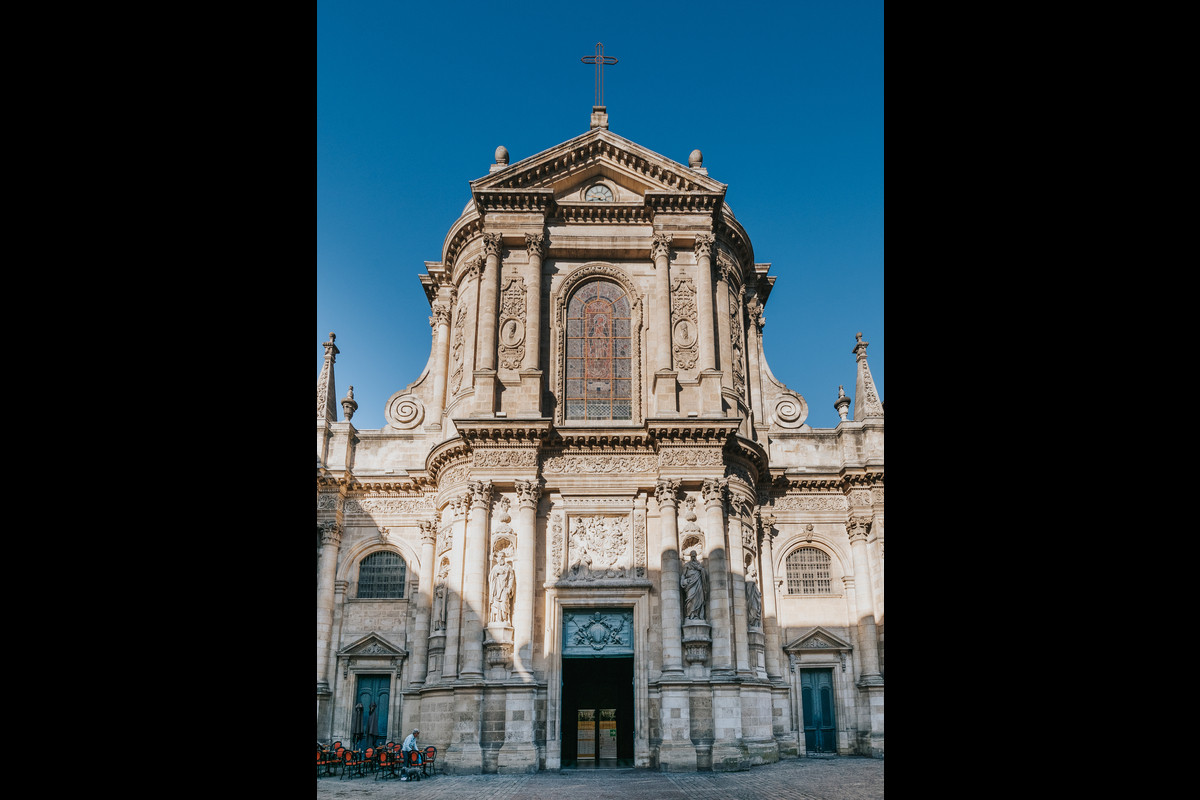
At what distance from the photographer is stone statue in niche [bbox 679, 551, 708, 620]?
21.2 metres

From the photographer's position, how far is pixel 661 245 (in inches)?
1001

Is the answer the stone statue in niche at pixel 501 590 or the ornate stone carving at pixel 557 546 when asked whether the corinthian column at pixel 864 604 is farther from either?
the stone statue in niche at pixel 501 590

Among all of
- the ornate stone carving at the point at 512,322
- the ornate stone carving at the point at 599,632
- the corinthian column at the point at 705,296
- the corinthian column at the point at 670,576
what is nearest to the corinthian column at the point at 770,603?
the corinthian column at the point at 670,576

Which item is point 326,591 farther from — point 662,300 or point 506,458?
point 662,300

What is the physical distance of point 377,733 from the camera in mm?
23516

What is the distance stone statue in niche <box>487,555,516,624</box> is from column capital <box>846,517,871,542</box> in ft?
35.7

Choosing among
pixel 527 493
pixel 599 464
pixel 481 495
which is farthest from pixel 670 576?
pixel 481 495

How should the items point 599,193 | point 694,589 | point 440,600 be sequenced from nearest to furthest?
point 694,589
point 440,600
point 599,193

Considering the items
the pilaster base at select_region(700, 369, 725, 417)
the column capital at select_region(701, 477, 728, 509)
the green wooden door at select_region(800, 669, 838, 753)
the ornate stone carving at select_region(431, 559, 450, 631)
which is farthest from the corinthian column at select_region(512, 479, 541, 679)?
the green wooden door at select_region(800, 669, 838, 753)

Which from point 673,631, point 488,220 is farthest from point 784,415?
point 488,220

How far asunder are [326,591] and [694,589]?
11.2 m

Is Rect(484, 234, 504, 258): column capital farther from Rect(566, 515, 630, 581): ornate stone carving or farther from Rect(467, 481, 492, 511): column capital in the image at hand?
Rect(566, 515, 630, 581): ornate stone carving
